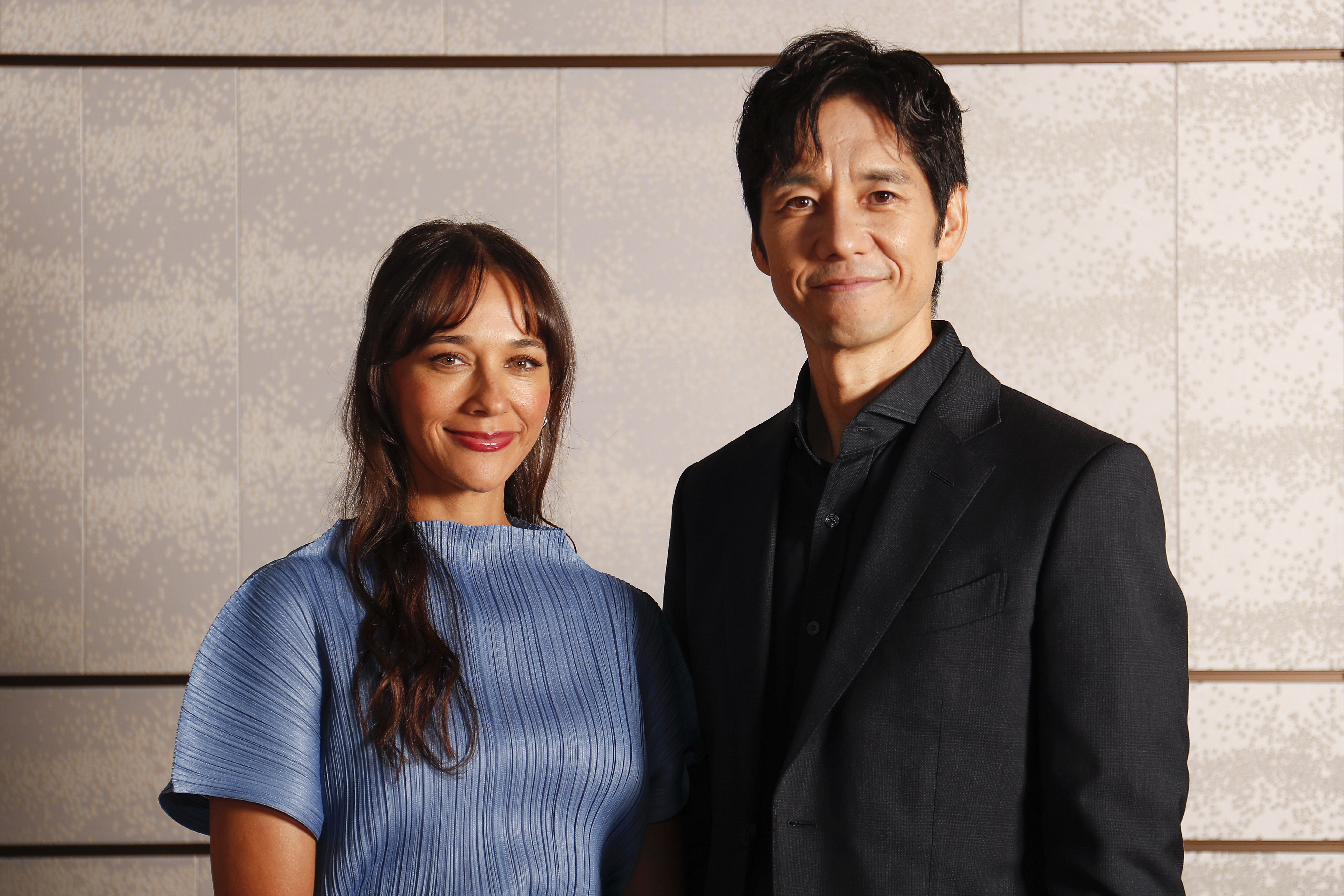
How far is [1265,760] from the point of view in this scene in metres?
2.53

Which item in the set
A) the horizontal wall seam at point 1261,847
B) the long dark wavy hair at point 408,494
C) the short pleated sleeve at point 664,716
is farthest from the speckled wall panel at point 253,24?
the horizontal wall seam at point 1261,847

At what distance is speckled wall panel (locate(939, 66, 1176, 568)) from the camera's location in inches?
98.9

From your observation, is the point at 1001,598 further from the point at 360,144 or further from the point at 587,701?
the point at 360,144

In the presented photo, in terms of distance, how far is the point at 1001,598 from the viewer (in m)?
1.18

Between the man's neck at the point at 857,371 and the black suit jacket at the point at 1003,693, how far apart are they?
133 millimetres

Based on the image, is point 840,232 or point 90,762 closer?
point 840,232

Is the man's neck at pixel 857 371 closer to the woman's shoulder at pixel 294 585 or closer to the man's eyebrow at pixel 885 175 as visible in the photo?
the man's eyebrow at pixel 885 175

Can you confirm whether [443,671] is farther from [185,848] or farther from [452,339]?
[185,848]

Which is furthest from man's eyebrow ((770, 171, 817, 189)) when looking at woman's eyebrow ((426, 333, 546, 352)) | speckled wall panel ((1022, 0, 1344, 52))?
speckled wall panel ((1022, 0, 1344, 52))

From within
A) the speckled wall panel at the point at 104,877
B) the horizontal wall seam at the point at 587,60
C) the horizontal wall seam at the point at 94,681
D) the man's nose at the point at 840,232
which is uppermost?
the horizontal wall seam at the point at 587,60

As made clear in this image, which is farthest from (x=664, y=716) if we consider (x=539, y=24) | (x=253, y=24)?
(x=253, y=24)

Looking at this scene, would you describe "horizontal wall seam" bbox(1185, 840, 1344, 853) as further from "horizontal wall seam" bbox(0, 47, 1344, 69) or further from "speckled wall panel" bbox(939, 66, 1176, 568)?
"horizontal wall seam" bbox(0, 47, 1344, 69)

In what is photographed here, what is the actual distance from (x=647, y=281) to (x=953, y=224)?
1171mm

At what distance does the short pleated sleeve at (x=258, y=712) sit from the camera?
1242 mm
